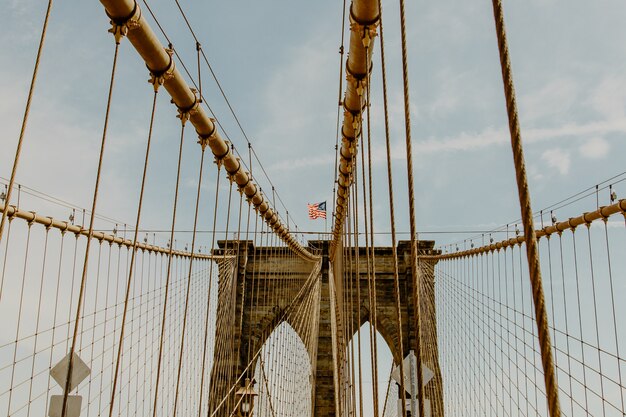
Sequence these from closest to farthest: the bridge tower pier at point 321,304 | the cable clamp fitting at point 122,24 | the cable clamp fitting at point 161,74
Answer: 1. the cable clamp fitting at point 122,24
2. the cable clamp fitting at point 161,74
3. the bridge tower pier at point 321,304

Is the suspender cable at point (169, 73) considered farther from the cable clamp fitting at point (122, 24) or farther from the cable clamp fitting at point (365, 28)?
the cable clamp fitting at point (365, 28)

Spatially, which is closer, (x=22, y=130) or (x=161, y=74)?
(x=22, y=130)

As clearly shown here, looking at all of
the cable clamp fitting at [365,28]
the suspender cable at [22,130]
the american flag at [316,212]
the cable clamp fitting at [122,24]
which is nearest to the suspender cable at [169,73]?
the cable clamp fitting at [122,24]

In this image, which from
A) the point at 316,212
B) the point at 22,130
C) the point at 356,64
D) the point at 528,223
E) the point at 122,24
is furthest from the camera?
the point at 316,212

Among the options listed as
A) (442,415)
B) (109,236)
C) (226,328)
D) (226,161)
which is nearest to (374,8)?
(226,161)

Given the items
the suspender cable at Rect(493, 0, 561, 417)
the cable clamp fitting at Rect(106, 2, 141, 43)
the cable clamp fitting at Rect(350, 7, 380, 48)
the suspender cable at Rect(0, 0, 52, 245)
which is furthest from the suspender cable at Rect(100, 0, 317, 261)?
the suspender cable at Rect(493, 0, 561, 417)

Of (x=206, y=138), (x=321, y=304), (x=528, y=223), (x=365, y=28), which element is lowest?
(x=321, y=304)

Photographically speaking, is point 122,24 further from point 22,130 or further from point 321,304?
point 321,304

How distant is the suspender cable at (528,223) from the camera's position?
3.94ft

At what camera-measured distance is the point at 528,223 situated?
1.25 metres

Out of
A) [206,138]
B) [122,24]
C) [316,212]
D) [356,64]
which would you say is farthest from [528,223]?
[316,212]

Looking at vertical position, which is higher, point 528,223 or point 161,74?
point 161,74

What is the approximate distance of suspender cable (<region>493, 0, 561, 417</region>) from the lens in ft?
3.94

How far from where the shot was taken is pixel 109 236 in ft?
22.8
